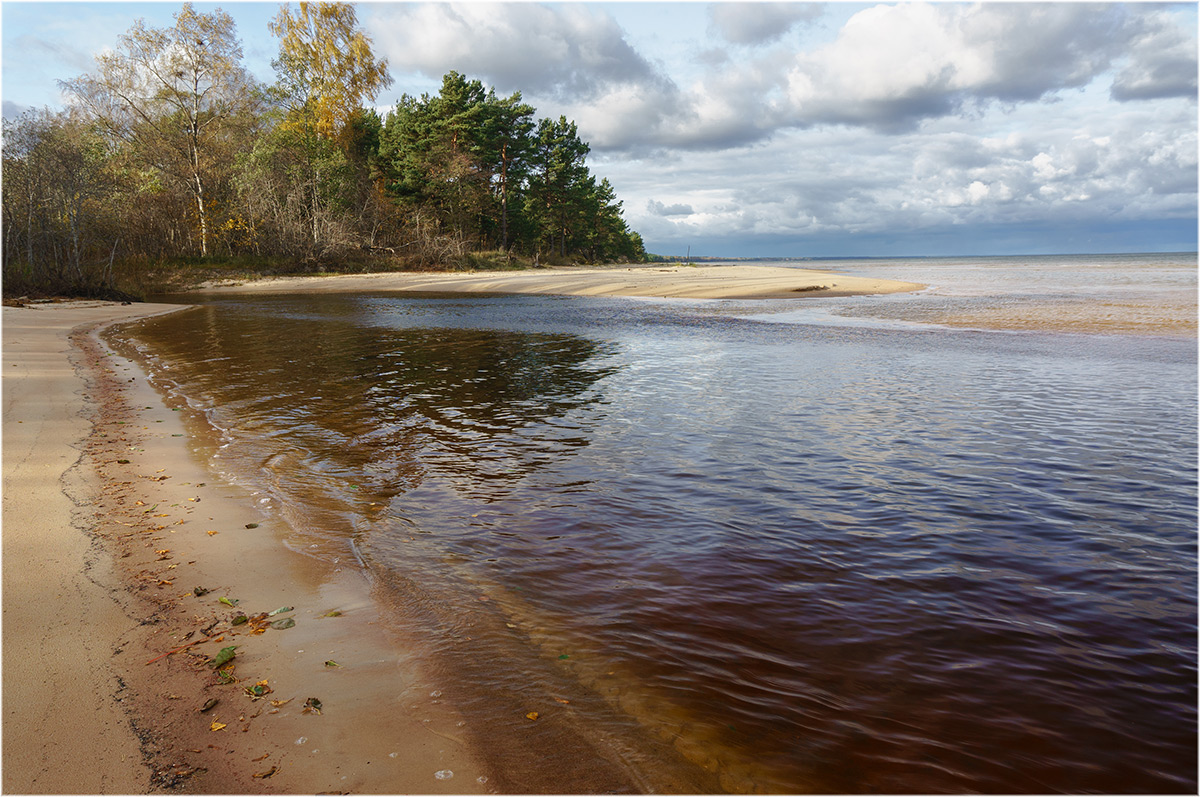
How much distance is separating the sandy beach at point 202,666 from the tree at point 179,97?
47554 mm

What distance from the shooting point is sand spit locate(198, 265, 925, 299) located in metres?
36.1

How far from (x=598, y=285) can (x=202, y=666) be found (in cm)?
3926

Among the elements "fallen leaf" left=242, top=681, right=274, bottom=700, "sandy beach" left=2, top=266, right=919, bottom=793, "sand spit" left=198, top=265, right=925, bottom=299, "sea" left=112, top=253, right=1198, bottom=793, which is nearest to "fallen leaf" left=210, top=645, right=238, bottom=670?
"sandy beach" left=2, top=266, right=919, bottom=793

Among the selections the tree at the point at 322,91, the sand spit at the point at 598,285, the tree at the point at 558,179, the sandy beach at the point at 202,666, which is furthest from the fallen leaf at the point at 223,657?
the tree at the point at 558,179

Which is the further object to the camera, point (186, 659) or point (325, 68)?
point (325, 68)

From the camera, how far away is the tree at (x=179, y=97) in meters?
41.4

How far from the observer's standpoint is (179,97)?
42.8 m

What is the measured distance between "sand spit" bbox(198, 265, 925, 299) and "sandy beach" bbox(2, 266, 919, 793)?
31307mm

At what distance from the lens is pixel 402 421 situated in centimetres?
912

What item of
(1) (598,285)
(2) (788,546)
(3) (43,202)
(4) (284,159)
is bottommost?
(2) (788,546)

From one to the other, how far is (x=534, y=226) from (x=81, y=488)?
63412mm

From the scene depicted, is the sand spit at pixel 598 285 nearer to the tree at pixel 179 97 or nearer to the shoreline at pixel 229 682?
the tree at pixel 179 97

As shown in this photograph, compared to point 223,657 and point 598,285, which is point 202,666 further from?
point 598,285

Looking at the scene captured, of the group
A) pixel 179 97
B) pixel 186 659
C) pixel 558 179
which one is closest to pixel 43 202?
pixel 179 97
